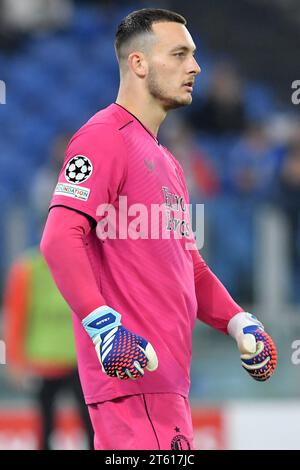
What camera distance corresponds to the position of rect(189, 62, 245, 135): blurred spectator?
10.4 metres

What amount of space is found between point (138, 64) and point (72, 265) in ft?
2.75

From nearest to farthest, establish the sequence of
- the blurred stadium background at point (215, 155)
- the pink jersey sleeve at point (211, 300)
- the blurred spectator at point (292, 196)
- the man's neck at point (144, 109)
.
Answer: the man's neck at point (144, 109), the pink jersey sleeve at point (211, 300), the blurred stadium background at point (215, 155), the blurred spectator at point (292, 196)

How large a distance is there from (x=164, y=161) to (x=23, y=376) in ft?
14.2

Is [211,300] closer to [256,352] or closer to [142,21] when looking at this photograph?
[256,352]

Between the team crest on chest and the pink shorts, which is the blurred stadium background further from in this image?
the team crest on chest

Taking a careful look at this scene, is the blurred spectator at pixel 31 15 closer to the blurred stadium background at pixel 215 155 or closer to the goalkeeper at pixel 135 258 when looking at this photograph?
the blurred stadium background at pixel 215 155

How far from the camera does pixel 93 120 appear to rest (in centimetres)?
353

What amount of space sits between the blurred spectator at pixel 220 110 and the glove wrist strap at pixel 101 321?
7238mm

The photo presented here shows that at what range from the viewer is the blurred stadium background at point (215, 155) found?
7793 mm

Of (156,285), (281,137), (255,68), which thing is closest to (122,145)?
(156,285)

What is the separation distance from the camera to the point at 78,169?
337 cm

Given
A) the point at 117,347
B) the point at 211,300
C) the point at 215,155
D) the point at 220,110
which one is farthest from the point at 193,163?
the point at 117,347

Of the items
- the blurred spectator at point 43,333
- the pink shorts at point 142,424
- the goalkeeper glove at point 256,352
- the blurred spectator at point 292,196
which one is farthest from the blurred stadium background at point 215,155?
the pink shorts at point 142,424

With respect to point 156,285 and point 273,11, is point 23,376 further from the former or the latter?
point 273,11
